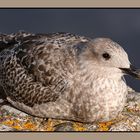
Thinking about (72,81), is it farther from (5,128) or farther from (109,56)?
(5,128)

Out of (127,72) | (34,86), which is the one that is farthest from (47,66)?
(127,72)

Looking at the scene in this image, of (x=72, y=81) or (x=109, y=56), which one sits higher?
(x=109, y=56)

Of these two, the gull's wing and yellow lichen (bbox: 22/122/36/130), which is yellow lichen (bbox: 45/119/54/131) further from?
the gull's wing

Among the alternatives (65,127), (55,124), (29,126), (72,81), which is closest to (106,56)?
(72,81)

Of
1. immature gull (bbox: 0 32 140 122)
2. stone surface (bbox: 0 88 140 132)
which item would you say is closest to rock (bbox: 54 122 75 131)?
stone surface (bbox: 0 88 140 132)

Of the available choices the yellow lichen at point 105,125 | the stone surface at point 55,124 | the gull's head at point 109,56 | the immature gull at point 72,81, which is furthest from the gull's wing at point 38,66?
the yellow lichen at point 105,125

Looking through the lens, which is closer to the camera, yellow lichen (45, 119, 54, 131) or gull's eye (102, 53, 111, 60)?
gull's eye (102, 53, 111, 60)

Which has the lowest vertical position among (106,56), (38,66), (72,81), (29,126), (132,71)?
(29,126)

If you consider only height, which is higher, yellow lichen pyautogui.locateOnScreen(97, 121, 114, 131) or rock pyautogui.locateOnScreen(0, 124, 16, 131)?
rock pyautogui.locateOnScreen(0, 124, 16, 131)
